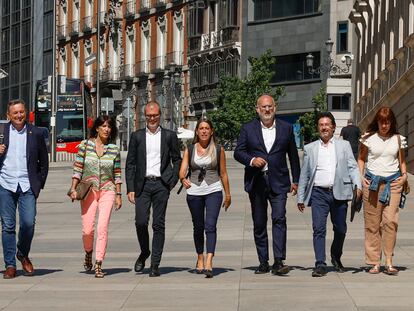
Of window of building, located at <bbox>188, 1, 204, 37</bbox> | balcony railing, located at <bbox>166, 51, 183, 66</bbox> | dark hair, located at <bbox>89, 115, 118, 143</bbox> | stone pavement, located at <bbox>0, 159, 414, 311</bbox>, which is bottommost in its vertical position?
stone pavement, located at <bbox>0, 159, 414, 311</bbox>

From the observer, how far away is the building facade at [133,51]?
288ft

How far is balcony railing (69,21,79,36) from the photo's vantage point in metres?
105

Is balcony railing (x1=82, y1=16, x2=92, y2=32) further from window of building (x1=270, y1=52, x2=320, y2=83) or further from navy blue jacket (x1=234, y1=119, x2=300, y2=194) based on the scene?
navy blue jacket (x1=234, y1=119, x2=300, y2=194)

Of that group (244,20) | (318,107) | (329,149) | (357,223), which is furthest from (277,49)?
(329,149)

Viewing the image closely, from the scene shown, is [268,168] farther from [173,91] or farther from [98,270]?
[173,91]

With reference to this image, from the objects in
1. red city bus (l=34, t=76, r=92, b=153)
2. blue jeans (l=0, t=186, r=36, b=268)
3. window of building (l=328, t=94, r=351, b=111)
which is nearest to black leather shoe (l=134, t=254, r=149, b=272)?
blue jeans (l=0, t=186, r=36, b=268)

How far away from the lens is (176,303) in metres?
12.0

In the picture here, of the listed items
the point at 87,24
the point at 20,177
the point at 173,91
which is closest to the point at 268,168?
the point at 20,177

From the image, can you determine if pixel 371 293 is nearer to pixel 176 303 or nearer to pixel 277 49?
pixel 176 303

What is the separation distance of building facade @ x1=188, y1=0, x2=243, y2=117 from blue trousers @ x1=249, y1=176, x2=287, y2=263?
65.8 metres

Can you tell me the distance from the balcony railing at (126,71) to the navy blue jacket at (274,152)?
80.5 m

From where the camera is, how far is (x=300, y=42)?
263ft

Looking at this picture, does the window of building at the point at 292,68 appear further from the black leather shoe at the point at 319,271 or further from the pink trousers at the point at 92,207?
the black leather shoe at the point at 319,271

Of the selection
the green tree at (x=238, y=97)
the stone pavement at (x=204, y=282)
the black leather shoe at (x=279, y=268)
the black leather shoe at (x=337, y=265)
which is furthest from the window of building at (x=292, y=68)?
the black leather shoe at (x=279, y=268)
